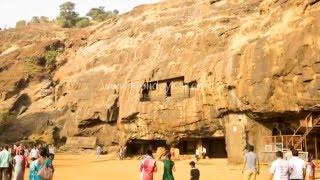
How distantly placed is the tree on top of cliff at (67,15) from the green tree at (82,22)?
122 cm

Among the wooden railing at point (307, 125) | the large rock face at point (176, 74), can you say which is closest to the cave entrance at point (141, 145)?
the large rock face at point (176, 74)

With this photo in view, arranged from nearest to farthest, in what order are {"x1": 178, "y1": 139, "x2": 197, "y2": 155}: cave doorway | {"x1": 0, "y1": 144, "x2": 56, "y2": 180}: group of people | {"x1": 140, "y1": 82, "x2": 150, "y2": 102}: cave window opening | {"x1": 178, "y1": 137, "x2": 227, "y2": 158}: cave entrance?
{"x1": 0, "y1": 144, "x2": 56, "y2": 180}: group of people, {"x1": 178, "y1": 137, "x2": 227, "y2": 158}: cave entrance, {"x1": 140, "y1": 82, "x2": 150, "y2": 102}: cave window opening, {"x1": 178, "y1": 139, "x2": 197, "y2": 155}: cave doorway

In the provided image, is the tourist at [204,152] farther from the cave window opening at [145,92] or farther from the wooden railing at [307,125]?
the wooden railing at [307,125]

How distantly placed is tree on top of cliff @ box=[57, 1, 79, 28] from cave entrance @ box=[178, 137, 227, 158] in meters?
60.1

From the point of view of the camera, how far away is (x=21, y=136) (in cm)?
4916

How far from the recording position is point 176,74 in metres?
35.8

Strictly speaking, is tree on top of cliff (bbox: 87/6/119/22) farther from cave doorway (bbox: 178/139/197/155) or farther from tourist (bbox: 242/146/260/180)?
tourist (bbox: 242/146/260/180)

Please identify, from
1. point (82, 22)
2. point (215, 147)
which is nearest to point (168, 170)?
point (215, 147)

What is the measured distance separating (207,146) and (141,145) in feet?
21.7

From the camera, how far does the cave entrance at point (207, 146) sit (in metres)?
37.1

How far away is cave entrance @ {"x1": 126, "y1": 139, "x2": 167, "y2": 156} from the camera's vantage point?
3972 cm

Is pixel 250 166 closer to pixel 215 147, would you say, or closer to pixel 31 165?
pixel 31 165

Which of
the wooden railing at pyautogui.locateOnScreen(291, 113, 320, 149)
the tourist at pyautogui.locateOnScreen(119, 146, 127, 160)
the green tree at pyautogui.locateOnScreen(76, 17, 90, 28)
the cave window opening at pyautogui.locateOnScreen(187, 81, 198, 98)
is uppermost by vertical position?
the green tree at pyautogui.locateOnScreen(76, 17, 90, 28)

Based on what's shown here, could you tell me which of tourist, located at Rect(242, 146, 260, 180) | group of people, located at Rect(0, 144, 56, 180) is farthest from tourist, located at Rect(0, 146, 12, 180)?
tourist, located at Rect(242, 146, 260, 180)
